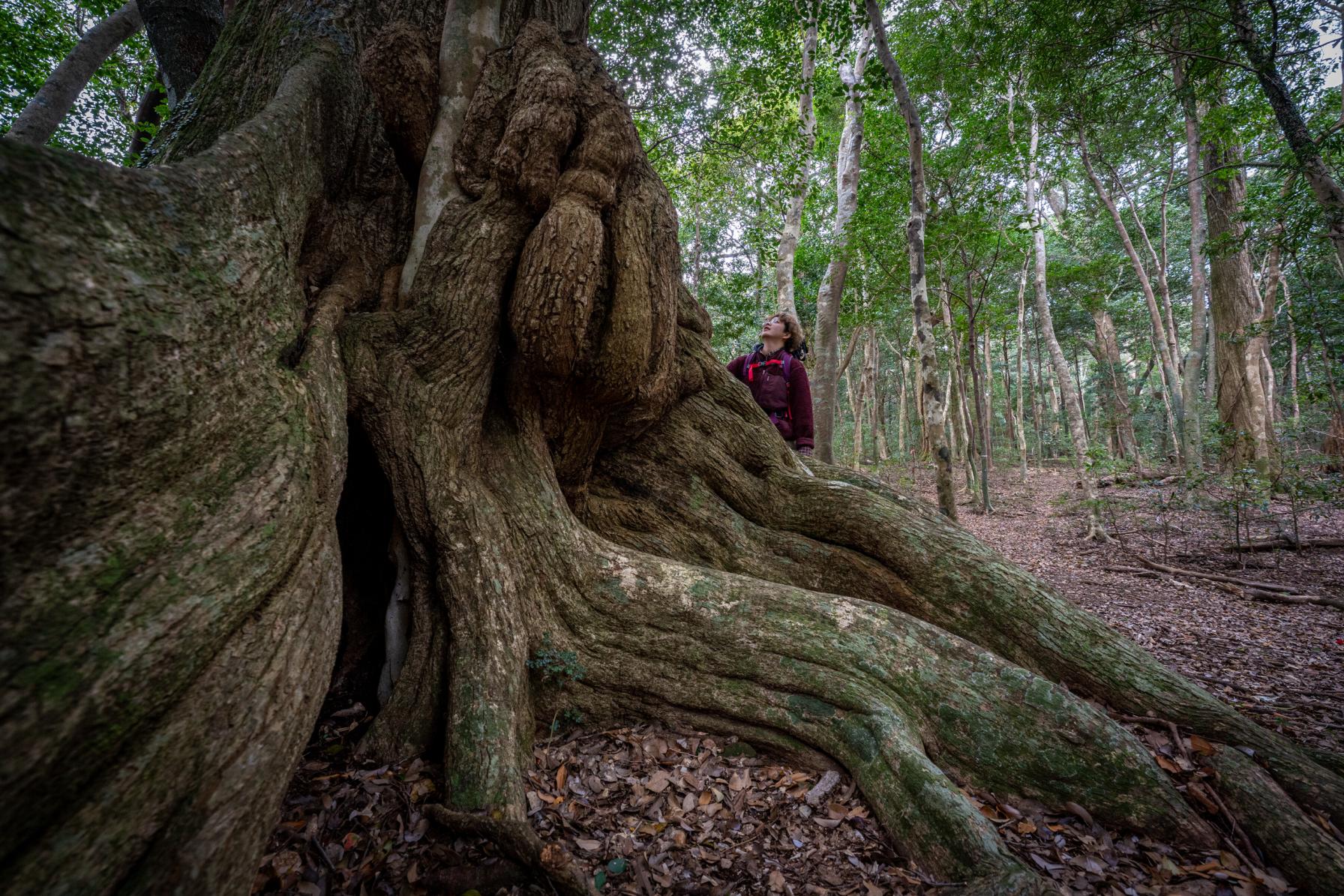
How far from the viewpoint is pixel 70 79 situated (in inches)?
251

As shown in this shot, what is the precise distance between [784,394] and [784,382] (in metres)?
0.13

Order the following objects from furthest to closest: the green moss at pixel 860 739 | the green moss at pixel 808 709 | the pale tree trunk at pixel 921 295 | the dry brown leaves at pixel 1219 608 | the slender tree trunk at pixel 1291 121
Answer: the pale tree trunk at pixel 921 295 < the slender tree trunk at pixel 1291 121 < the dry brown leaves at pixel 1219 608 < the green moss at pixel 808 709 < the green moss at pixel 860 739

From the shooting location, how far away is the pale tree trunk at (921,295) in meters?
6.13

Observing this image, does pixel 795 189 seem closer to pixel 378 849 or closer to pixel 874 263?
pixel 874 263

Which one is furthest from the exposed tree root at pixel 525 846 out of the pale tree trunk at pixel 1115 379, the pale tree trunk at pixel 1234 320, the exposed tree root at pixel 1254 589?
the pale tree trunk at pixel 1115 379

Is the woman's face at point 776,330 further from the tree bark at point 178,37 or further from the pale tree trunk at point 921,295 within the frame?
the tree bark at point 178,37

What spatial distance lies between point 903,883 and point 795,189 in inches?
404

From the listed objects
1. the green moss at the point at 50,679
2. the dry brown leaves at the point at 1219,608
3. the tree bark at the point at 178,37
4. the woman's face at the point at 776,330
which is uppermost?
the tree bark at the point at 178,37

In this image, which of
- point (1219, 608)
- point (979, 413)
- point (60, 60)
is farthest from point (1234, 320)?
point (60, 60)

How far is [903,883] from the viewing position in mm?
2123

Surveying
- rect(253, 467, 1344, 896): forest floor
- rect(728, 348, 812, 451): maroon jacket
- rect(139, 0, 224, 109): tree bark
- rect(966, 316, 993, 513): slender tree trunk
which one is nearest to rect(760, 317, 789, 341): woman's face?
rect(728, 348, 812, 451): maroon jacket

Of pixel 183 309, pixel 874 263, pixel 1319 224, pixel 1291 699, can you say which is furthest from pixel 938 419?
pixel 874 263

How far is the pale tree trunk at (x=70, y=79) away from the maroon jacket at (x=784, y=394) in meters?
8.65

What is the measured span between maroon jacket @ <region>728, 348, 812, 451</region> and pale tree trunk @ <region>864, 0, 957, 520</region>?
180 cm
